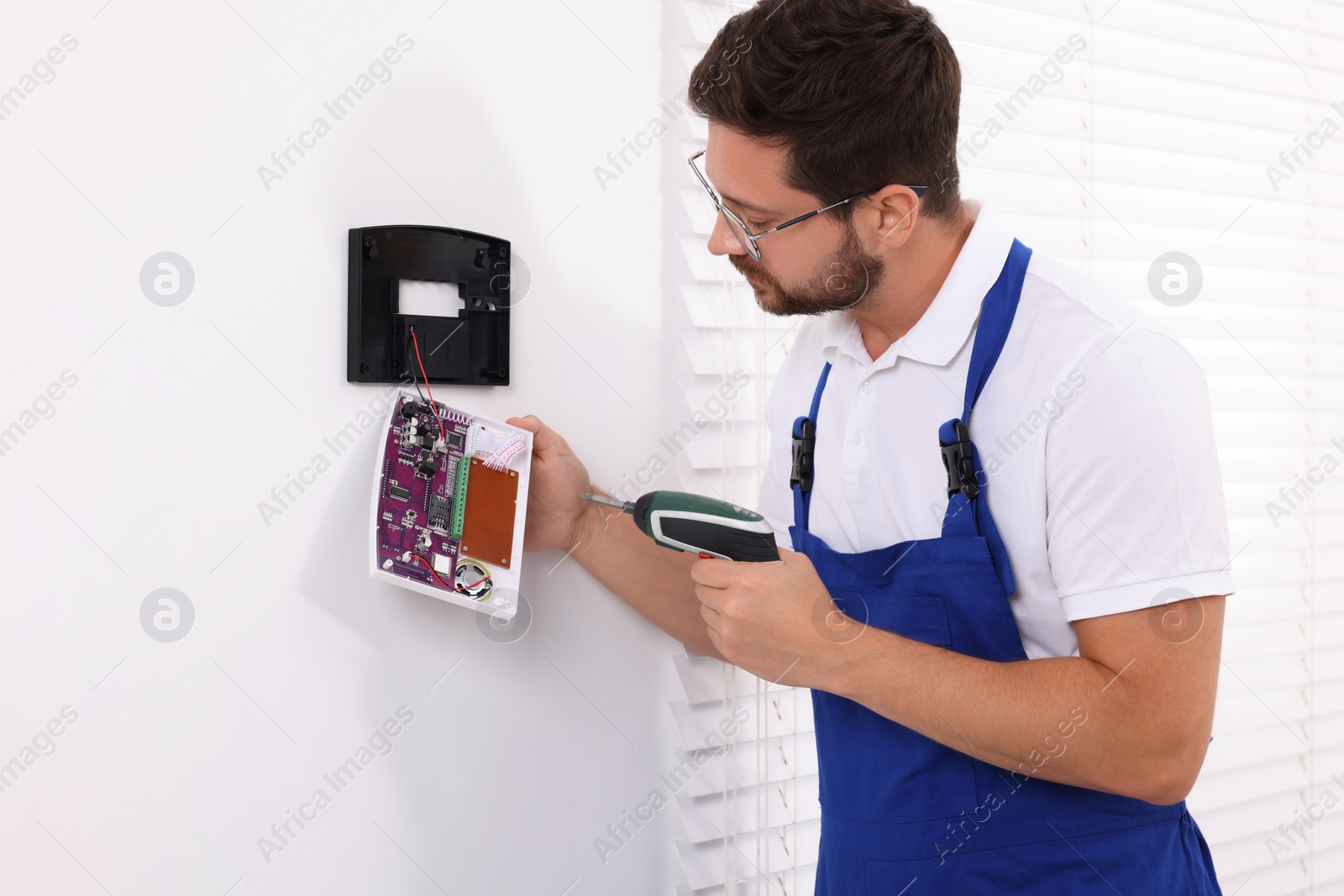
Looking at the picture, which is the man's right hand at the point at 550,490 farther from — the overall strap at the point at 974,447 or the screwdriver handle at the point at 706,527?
the overall strap at the point at 974,447

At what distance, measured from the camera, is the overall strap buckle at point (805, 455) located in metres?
1.22

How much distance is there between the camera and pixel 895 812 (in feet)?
3.49

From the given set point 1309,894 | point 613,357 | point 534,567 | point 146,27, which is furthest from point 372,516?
point 1309,894

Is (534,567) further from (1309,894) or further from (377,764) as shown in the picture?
(1309,894)

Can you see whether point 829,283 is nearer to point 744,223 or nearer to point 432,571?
point 744,223

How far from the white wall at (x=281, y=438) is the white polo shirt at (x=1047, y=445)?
31 cm

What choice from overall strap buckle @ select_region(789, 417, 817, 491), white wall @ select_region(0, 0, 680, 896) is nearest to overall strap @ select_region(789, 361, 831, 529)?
overall strap buckle @ select_region(789, 417, 817, 491)

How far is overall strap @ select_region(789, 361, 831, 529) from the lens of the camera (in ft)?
4.00

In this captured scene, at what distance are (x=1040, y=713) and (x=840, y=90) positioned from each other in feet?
2.38

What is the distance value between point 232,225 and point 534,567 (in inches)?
21.8

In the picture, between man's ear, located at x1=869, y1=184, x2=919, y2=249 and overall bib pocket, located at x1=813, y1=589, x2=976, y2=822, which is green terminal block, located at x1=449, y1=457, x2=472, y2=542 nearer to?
overall bib pocket, located at x1=813, y1=589, x2=976, y2=822

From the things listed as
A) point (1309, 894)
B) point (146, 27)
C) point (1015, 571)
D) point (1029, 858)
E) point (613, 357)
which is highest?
point (146, 27)

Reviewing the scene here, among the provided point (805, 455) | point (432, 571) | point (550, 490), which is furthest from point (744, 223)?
point (432, 571)

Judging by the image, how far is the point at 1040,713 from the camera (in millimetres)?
938
